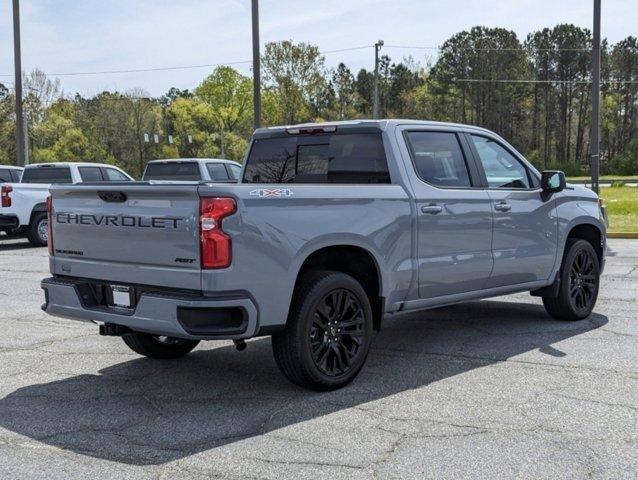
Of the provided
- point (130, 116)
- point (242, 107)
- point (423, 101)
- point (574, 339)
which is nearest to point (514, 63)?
point (423, 101)

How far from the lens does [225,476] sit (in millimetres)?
3889

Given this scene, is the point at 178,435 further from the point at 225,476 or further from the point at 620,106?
the point at 620,106

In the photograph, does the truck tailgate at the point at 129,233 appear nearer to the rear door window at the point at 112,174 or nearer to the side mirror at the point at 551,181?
the side mirror at the point at 551,181

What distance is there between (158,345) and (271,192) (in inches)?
82.1

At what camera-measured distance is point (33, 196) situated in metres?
17.0

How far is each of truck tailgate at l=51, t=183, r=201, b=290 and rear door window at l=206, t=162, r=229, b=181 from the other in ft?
44.6

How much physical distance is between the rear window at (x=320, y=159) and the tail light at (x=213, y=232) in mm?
1696

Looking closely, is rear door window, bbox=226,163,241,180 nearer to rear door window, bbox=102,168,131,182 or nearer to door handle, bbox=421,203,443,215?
rear door window, bbox=102,168,131,182

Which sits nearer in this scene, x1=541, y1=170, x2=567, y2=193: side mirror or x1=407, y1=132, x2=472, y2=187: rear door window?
x1=407, y1=132, x2=472, y2=187: rear door window

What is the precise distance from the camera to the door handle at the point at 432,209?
6.02 metres

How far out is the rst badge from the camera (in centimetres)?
486

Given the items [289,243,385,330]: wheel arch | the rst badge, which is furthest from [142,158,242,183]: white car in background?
the rst badge

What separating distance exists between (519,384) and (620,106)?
3416 inches

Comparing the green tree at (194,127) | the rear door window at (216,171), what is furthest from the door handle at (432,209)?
the green tree at (194,127)
